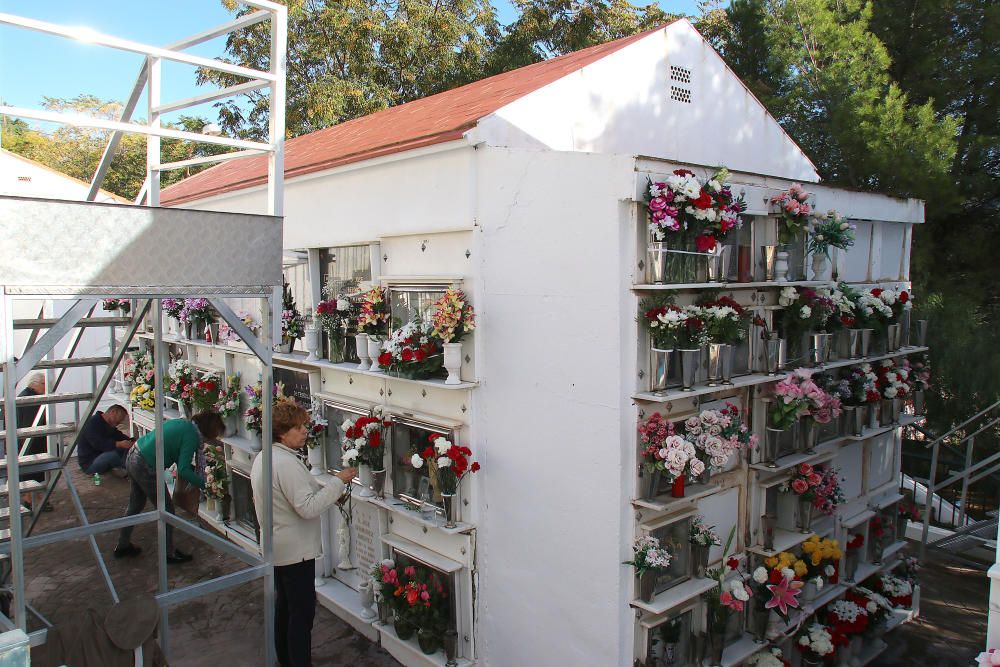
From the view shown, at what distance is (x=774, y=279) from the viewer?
510 cm

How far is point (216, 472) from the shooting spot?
843 cm

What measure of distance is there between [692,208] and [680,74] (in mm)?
3491

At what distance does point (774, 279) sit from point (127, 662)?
4.69 m

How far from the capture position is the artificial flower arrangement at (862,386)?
583 centimetres

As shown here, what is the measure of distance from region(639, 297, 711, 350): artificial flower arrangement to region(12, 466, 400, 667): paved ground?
11.8 ft

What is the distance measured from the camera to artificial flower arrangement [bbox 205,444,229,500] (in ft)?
27.5

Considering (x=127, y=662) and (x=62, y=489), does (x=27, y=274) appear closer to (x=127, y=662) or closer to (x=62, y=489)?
(x=127, y=662)

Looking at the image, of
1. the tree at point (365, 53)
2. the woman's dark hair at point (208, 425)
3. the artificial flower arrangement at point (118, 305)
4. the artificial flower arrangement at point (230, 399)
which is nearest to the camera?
the woman's dark hair at point (208, 425)

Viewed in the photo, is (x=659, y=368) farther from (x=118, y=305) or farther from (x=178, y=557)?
(x=118, y=305)

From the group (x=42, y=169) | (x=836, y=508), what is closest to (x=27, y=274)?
(x=836, y=508)

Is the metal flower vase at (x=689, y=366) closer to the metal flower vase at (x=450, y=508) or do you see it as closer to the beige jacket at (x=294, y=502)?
the metal flower vase at (x=450, y=508)

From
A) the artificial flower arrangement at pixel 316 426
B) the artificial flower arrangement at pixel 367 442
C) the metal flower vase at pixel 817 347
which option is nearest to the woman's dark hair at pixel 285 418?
the artificial flower arrangement at pixel 367 442

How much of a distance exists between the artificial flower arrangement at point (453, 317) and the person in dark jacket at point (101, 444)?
180 inches

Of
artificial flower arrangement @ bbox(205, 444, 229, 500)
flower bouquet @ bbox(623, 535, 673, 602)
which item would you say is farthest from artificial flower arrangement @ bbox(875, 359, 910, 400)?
artificial flower arrangement @ bbox(205, 444, 229, 500)
